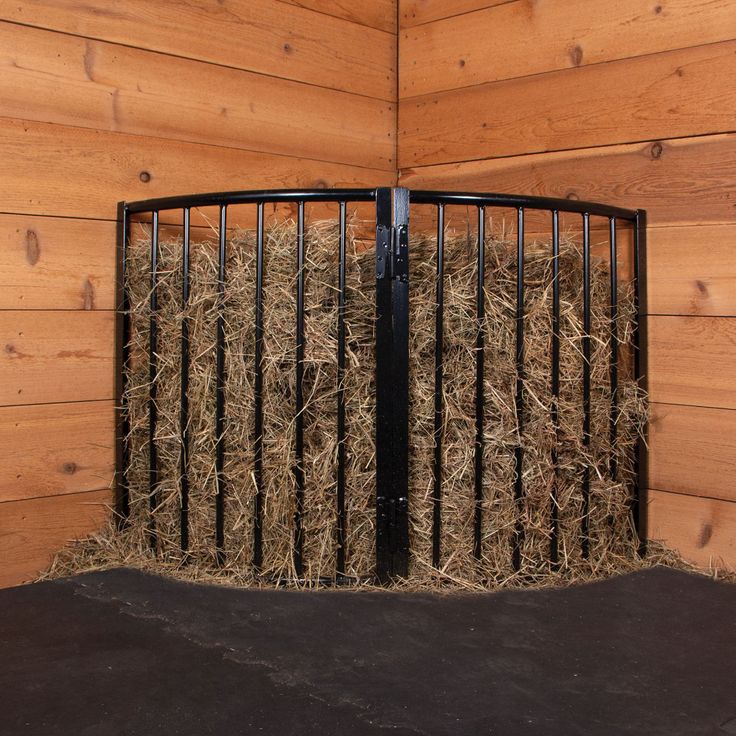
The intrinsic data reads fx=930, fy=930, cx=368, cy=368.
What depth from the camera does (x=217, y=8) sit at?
274 cm

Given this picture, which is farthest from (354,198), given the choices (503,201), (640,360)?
(640,360)

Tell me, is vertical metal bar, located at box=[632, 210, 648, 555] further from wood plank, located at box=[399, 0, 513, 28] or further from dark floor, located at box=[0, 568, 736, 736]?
wood plank, located at box=[399, 0, 513, 28]

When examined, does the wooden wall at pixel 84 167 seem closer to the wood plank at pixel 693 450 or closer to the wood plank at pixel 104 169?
the wood plank at pixel 104 169

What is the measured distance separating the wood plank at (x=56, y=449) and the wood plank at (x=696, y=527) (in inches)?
58.8

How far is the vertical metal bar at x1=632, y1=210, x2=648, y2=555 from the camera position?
2520 millimetres

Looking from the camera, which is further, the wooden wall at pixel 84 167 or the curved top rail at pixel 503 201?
the wooden wall at pixel 84 167

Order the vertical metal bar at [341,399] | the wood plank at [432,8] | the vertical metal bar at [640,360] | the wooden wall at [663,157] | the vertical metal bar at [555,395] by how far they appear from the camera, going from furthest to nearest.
Result: the wood plank at [432,8] → the vertical metal bar at [640,360] → the wooden wall at [663,157] → the vertical metal bar at [555,395] → the vertical metal bar at [341,399]

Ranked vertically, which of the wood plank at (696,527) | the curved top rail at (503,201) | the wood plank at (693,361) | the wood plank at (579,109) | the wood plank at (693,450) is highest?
the wood plank at (579,109)

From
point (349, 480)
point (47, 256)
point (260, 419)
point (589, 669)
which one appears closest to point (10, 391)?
point (47, 256)

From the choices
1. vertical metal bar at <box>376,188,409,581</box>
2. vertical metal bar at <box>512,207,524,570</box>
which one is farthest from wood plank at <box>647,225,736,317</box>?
vertical metal bar at <box>376,188,409,581</box>

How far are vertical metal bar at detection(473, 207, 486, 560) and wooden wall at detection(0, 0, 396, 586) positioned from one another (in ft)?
3.03

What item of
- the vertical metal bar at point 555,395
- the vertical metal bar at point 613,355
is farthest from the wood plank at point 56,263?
the vertical metal bar at point 613,355

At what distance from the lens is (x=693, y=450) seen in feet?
8.08

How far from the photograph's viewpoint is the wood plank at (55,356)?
2.33m
